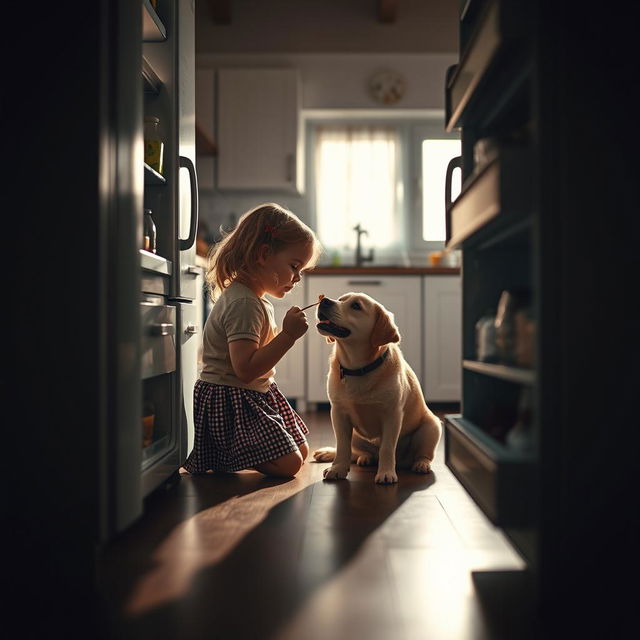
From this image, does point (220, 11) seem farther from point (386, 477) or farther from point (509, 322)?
point (509, 322)

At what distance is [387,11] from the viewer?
5066 millimetres

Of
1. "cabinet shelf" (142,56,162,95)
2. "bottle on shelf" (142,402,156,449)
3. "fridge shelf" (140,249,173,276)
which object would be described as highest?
"cabinet shelf" (142,56,162,95)

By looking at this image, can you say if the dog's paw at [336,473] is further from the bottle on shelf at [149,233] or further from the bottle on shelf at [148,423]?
the bottle on shelf at [149,233]

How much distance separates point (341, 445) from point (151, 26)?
4.77 ft

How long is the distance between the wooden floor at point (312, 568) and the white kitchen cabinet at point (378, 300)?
93.4 inches

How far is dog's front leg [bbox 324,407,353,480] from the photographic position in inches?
88.4

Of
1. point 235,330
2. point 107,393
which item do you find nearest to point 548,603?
point 107,393

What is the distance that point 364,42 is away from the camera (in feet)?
17.0

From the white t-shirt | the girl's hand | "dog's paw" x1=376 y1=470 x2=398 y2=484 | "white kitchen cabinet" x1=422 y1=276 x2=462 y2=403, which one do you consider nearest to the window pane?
"white kitchen cabinet" x1=422 y1=276 x2=462 y2=403

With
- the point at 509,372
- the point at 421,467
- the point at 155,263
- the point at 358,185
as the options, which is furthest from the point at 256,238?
the point at 358,185

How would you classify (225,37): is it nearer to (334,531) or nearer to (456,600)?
(334,531)

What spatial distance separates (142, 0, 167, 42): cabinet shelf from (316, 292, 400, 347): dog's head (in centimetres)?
99

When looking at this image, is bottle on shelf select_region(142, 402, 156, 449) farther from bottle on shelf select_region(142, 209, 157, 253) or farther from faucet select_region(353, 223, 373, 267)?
faucet select_region(353, 223, 373, 267)

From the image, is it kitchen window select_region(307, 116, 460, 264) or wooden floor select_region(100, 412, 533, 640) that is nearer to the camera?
wooden floor select_region(100, 412, 533, 640)
